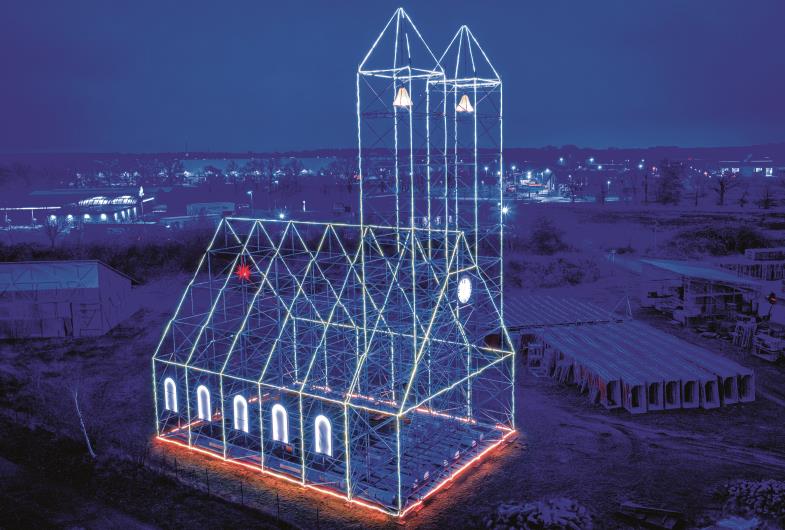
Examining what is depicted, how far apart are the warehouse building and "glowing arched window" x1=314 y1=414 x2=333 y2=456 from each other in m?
18.5

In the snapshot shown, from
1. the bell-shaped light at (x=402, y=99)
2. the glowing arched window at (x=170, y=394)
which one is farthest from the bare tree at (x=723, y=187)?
the glowing arched window at (x=170, y=394)

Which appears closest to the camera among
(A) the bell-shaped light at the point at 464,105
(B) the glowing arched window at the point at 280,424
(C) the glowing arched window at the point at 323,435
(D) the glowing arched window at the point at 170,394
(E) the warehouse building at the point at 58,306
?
(C) the glowing arched window at the point at 323,435

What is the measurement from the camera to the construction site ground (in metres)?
15.0

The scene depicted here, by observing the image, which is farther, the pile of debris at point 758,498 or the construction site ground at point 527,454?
the construction site ground at point 527,454

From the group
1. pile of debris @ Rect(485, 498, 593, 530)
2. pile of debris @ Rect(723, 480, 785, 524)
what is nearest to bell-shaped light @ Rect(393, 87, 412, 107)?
pile of debris @ Rect(485, 498, 593, 530)

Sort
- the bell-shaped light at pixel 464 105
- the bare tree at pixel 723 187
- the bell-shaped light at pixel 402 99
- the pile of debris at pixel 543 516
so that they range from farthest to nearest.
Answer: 1. the bare tree at pixel 723 187
2. the bell-shaped light at pixel 464 105
3. the bell-shaped light at pixel 402 99
4. the pile of debris at pixel 543 516

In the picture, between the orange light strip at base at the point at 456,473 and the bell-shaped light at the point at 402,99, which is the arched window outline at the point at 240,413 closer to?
the orange light strip at base at the point at 456,473

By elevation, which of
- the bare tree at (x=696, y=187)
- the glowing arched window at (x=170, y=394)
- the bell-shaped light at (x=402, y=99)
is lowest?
the glowing arched window at (x=170, y=394)

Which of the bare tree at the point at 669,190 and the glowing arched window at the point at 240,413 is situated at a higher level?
the bare tree at the point at 669,190

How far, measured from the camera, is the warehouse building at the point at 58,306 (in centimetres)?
2991

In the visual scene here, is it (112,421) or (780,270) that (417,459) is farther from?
(780,270)

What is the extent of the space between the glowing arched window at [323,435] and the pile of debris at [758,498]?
8867 millimetres

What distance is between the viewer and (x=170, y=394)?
18.7m

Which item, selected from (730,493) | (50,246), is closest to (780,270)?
(730,493)
